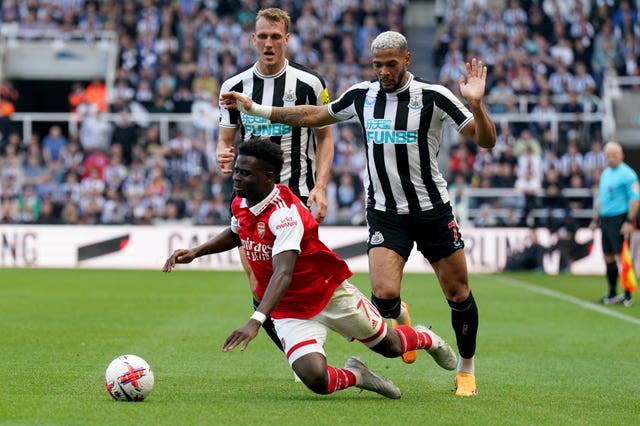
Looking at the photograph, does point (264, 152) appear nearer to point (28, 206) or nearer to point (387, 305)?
point (387, 305)

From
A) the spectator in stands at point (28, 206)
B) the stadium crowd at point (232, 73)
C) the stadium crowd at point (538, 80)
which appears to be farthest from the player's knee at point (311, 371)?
the spectator in stands at point (28, 206)

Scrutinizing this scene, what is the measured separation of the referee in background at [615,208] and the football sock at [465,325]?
29.0ft

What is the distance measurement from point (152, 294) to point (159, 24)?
15300 mm

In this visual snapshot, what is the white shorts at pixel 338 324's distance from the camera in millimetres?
7684

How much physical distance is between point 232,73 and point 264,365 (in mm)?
20702

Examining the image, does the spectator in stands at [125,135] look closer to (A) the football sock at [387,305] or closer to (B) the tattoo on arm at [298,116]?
(B) the tattoo on arm at [298,116]

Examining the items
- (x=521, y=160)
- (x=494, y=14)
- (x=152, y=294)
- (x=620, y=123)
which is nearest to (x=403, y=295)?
(x=152, y=294)

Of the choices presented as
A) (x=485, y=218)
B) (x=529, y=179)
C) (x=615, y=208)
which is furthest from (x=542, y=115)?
(x=615, y=208)

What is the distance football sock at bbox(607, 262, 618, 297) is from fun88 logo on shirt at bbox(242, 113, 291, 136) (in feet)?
30.4

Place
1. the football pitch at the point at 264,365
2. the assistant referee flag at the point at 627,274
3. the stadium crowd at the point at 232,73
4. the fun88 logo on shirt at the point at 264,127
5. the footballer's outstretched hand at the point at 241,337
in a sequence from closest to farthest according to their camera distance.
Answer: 1. the footballer's outstretched hand at the point at 241,337
2. the football pitch at the point at 264,365
3. the fun88 logo on shirt at the point at 264,127
4. the assistant referee flag at the point at 627,274
5. the stadium crowd at the point at 232,73

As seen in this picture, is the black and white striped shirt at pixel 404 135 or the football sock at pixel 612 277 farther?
the football sock at pixel 612 277

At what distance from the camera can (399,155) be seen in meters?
8.43

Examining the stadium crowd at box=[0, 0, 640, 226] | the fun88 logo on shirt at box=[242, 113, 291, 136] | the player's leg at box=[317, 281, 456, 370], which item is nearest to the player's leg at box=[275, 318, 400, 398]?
the player's leg at box=[317, 281, 456, 370]

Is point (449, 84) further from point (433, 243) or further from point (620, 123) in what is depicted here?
point (433, 243)
